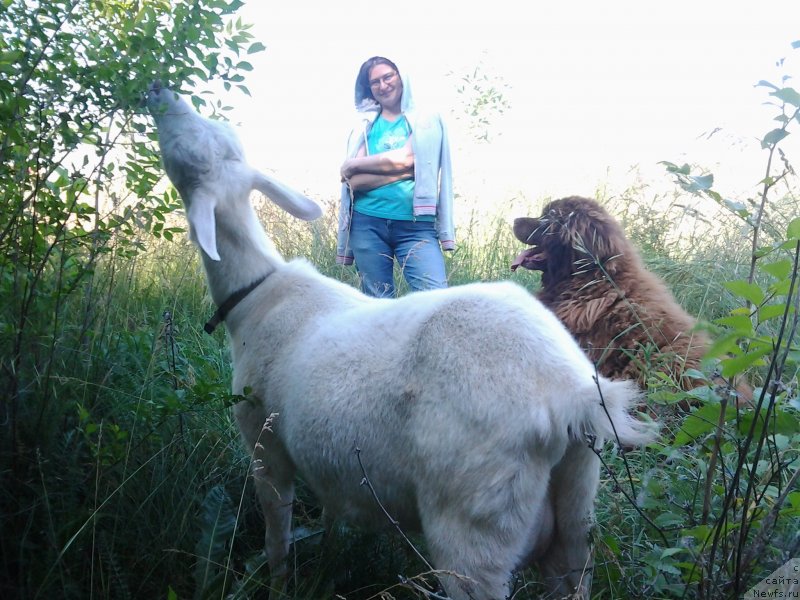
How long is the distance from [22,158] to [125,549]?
1.67 meters

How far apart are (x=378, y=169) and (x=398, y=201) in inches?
11.7

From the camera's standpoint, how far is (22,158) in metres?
3.02

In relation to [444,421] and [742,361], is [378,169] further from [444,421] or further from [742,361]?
[742,361]

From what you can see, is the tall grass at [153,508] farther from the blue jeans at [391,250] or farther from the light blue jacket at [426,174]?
the light blue jacket at [426,174]

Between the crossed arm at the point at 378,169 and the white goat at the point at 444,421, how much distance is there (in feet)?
8.58

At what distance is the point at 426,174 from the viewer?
18.4 feet

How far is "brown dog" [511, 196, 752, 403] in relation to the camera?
4.03m

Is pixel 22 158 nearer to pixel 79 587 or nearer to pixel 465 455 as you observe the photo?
pixel 79 587

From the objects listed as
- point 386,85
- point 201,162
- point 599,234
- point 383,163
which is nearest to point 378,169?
point 383,163

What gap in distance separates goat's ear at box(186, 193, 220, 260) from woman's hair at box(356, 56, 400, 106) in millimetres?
3205

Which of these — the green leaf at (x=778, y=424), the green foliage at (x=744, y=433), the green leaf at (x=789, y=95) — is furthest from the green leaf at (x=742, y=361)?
the green leaf at (x=789, y=95)

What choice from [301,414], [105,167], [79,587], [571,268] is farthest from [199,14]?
[571,268]

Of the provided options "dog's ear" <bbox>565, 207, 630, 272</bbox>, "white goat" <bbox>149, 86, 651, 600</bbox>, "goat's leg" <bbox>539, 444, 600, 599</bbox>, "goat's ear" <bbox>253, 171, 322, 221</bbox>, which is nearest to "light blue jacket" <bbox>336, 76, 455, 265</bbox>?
"dog's ear" <bbox>565, 207, 630, 272</bbox>

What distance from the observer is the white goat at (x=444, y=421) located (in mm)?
2141
